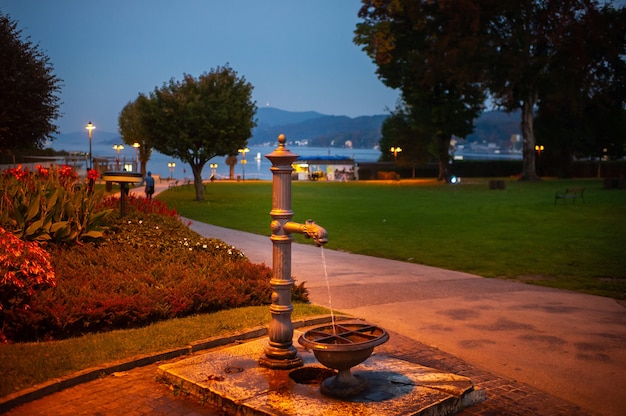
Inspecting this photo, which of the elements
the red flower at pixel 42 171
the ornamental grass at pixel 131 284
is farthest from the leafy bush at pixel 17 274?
the red flower at pixel 42 171

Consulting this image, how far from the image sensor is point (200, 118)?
3972cm

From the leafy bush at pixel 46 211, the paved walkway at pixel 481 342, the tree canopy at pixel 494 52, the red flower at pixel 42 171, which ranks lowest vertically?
the paved walkway at pixel 481 342

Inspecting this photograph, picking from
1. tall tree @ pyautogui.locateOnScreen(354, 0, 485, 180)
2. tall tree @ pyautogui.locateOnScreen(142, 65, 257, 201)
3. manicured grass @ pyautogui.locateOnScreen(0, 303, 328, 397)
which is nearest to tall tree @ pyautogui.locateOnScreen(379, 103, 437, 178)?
tall tree @ pyautogui.locateOnScreen(354, 0, 485, 180)

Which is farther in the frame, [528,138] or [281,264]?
[528,138]

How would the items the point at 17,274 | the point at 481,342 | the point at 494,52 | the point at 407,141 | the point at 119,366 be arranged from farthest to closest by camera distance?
the point at 407,141
the point at 494,52
the point at 481,342
the point at 17,274
the point at 119,366

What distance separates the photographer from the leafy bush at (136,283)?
7.79 meters

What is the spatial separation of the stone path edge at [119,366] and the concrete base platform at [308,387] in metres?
0.43

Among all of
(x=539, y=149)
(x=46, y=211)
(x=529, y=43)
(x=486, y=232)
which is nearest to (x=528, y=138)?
(x=529, y=43)

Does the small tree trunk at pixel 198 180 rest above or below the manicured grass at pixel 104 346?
above

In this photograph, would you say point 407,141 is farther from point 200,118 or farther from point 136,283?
point 136,283

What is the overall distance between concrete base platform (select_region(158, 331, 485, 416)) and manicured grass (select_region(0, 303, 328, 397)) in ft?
2.34

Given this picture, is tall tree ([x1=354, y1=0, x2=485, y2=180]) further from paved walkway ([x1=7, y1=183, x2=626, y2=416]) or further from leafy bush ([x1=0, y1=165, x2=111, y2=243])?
leafy bush ([x1=0, y1=165, x2=111, y2=243])

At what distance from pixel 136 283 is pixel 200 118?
31.6 meters

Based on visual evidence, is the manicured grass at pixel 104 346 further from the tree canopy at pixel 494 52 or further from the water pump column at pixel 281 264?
the tree canopy at pixel 494 52
